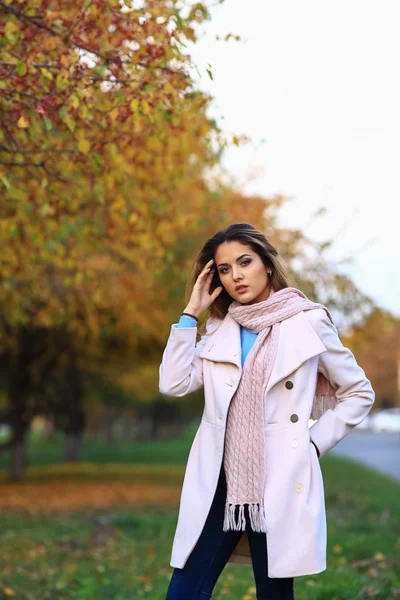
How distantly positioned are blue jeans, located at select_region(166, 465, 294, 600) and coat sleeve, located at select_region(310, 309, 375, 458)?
43 cm

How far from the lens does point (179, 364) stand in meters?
3.74

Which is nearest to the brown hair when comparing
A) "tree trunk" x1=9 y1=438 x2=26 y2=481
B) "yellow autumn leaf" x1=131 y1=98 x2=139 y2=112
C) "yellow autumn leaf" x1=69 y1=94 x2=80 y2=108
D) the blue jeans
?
the blue jeans

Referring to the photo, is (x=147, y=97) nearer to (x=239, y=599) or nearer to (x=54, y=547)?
(x=239, y=599)

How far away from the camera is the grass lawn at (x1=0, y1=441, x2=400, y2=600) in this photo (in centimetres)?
686

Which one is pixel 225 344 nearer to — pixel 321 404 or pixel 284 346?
pixel 284 346

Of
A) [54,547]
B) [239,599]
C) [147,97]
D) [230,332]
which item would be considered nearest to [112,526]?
[54,547]

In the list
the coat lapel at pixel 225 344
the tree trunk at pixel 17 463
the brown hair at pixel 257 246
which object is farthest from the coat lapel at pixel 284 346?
the tree trunk at pixel 17 463

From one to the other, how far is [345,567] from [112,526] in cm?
552

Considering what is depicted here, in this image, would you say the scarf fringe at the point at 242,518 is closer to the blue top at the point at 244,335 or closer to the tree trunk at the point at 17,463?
the blue top at the point at 244,335

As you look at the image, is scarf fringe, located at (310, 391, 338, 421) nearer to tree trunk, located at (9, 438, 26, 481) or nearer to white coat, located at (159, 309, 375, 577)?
white coat, located at (159, 309, 375, 577)

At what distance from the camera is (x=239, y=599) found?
6.29 m

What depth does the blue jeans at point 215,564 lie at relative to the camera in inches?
140

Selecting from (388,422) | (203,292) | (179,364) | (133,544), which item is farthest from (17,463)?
(388,422)

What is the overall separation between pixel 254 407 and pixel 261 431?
4.3 inches
